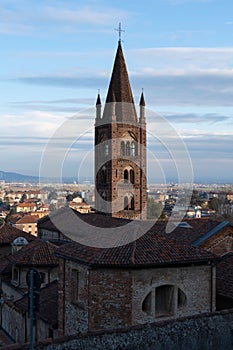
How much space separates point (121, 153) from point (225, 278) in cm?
2498

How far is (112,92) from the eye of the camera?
44.3 m

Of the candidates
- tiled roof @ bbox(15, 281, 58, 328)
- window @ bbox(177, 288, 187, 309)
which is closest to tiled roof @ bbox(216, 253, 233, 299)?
window @ bbox(177, 288, 187, 309)

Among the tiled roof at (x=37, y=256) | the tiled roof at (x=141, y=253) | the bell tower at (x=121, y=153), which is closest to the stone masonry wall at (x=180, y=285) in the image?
the tiled roof at (x=141, y=253)

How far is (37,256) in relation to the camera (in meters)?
25.4

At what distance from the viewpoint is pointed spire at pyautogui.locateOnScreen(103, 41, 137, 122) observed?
4419 centimetres

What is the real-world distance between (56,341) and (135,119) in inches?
1341

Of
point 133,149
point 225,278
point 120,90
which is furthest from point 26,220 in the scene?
point 225,278

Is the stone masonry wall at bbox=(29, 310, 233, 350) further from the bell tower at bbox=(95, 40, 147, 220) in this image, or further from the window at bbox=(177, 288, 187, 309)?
the bell tower at bbox=(95, 40, 147, 220)

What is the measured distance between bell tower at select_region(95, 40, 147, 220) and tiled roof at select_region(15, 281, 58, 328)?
2077 centimetres

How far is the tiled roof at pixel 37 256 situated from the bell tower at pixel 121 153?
16778 millimetres

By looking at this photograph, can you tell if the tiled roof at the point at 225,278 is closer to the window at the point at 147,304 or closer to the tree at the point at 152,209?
the window at the point at 147,304

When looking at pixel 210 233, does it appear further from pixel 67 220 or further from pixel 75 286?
pixel 67 220

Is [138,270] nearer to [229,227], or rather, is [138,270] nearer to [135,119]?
[229,227]

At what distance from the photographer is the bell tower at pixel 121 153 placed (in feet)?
142
